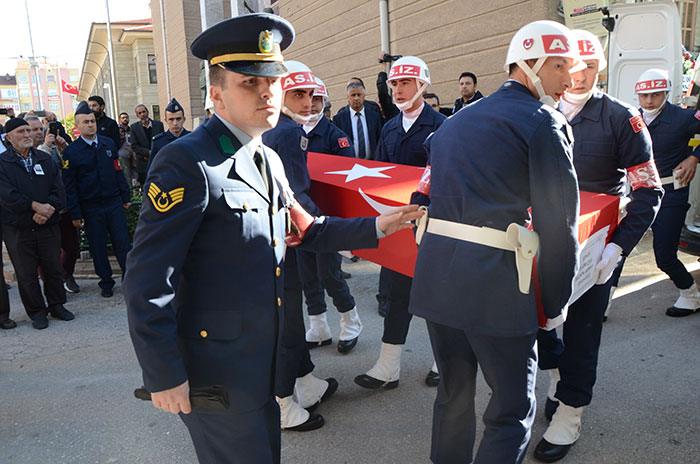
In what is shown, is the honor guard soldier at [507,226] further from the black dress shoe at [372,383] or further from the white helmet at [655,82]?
the white helmet at [655,82]

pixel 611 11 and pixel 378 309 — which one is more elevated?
pixel 611 11

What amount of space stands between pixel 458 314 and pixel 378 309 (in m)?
3.29

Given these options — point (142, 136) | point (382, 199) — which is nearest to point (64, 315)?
point (382, 199)

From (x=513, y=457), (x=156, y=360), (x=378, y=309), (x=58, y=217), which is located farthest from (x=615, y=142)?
(x=58, y=217)

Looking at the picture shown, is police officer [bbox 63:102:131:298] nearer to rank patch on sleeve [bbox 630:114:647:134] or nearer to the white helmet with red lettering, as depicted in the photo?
the white helmet with red lettering

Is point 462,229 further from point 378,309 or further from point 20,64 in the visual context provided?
point 20,64

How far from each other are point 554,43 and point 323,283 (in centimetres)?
298

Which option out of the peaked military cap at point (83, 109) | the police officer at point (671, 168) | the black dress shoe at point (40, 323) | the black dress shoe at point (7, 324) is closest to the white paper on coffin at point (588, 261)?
the police officer at point (671, 168)

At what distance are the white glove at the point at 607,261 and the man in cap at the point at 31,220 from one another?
205 inches

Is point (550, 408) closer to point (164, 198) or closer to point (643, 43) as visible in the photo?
point (164, 198)

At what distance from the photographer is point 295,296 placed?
342 cm

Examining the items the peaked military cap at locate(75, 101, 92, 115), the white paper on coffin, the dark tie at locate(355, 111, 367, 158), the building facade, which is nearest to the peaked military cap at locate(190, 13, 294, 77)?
the white paper on coffin

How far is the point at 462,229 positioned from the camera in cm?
219

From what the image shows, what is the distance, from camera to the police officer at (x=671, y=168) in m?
4.89
